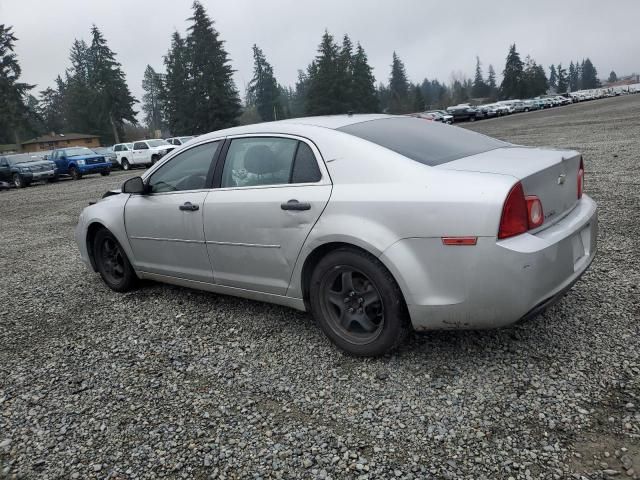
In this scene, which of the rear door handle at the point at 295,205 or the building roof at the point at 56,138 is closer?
the rear door handle at the point at 295,205

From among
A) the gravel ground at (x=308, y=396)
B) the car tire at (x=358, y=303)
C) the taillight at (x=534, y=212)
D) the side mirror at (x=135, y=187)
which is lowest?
the gravel ground at (x=308, y=396)

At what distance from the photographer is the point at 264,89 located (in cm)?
8912

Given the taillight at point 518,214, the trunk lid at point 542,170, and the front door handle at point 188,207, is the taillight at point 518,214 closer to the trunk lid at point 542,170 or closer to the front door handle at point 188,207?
the trunk lid at point 542,170

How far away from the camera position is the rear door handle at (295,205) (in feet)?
10.9

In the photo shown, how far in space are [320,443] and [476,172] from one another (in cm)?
171

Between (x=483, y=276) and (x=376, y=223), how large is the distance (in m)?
0.68

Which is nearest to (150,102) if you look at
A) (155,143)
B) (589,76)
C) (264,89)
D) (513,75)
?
(264,89)

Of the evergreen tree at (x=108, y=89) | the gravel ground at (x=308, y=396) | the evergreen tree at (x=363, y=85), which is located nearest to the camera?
the gravel ground at (x=308, y=396)

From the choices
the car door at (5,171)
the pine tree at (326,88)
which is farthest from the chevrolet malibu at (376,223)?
the pine tree at (326,88)

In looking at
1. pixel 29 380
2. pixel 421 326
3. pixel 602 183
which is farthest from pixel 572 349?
pixel 602 183

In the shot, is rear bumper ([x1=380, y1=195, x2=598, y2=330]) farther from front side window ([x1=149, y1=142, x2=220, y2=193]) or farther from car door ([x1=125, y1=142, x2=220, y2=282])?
front side window ([x1=149, y1=142, x2=220, y2=193])

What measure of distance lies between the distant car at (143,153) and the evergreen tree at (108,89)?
128ft

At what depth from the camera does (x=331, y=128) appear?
3.54 metres

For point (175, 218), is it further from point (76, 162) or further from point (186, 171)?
point (76, 162)
